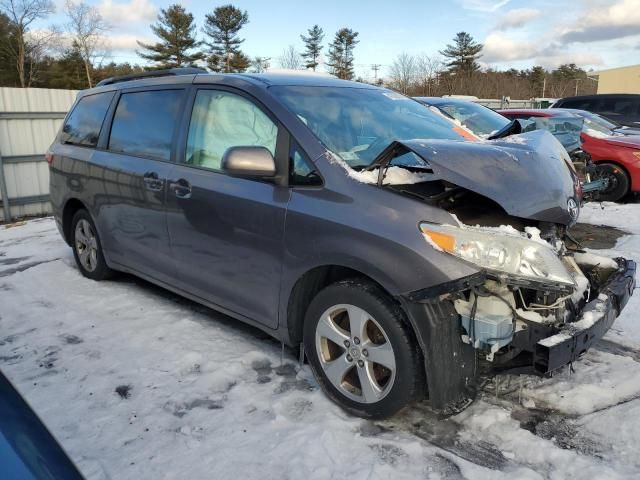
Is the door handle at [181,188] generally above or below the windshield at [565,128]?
below

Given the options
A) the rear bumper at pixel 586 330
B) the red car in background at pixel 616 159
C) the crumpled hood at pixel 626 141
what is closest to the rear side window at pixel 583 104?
the red car in background at pixel 616 159

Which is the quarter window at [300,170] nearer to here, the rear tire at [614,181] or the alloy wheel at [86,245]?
the alloy wheel at [86,245]

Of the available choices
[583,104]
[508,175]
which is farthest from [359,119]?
[583,104]

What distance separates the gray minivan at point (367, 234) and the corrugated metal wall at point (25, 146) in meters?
6.34

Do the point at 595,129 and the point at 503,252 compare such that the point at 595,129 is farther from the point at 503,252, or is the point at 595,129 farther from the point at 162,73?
the point at 503,252

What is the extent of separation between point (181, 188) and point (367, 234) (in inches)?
62.1

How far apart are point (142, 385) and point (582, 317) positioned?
243 centimetres

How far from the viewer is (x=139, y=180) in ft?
13.1

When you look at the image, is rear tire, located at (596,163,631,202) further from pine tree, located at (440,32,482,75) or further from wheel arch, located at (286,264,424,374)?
pine tree, located at (440,32,482,75)

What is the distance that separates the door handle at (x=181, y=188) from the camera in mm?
3576

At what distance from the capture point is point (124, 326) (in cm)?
404

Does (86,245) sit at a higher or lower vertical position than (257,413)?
higher

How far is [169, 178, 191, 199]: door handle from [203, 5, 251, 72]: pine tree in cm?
4413

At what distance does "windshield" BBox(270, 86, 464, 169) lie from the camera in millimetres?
3078
